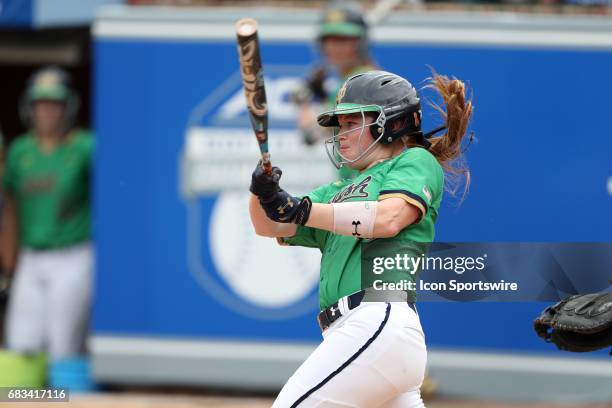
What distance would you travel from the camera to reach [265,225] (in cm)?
414

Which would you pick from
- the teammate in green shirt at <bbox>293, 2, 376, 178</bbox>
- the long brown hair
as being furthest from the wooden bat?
the teammate in green shirt at <bbox>293, 2, 376, 178</bbox>

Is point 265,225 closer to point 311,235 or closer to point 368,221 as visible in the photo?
point 311,235

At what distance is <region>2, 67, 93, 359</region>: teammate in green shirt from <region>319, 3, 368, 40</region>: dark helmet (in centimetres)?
197

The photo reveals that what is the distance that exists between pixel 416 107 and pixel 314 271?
3.12 meters

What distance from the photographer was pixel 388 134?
4.01m

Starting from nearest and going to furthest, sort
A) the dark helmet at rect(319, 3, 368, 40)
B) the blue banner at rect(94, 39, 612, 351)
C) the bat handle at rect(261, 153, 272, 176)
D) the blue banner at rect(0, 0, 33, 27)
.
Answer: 1. the bat handle at rect(261, 153, 272, 176)
2. the dark helmet at rect(319, 3, 368, 40)
3. the blue banner at rect(94, 39, 612, 351)
4. the blue banner at rect(0, 0, 33, 27)

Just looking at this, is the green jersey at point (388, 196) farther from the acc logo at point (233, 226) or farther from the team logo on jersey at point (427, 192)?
the acc logo at point (233, 226)

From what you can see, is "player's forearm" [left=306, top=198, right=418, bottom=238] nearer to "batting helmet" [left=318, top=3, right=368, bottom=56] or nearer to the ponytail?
the ponytail

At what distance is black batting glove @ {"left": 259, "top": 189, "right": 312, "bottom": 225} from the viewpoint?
147 inches

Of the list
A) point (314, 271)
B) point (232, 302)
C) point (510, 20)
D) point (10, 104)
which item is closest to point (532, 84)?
point (510, 20)

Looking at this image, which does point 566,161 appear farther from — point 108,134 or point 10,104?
point 10,104

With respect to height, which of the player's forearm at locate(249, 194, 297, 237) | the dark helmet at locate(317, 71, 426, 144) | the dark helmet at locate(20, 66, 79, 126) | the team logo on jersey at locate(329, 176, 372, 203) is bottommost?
the player's forearm at locate(249, 194, 297, 237)

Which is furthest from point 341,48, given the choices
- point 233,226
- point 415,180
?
point 415,180

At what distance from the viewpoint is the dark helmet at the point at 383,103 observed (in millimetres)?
3975
